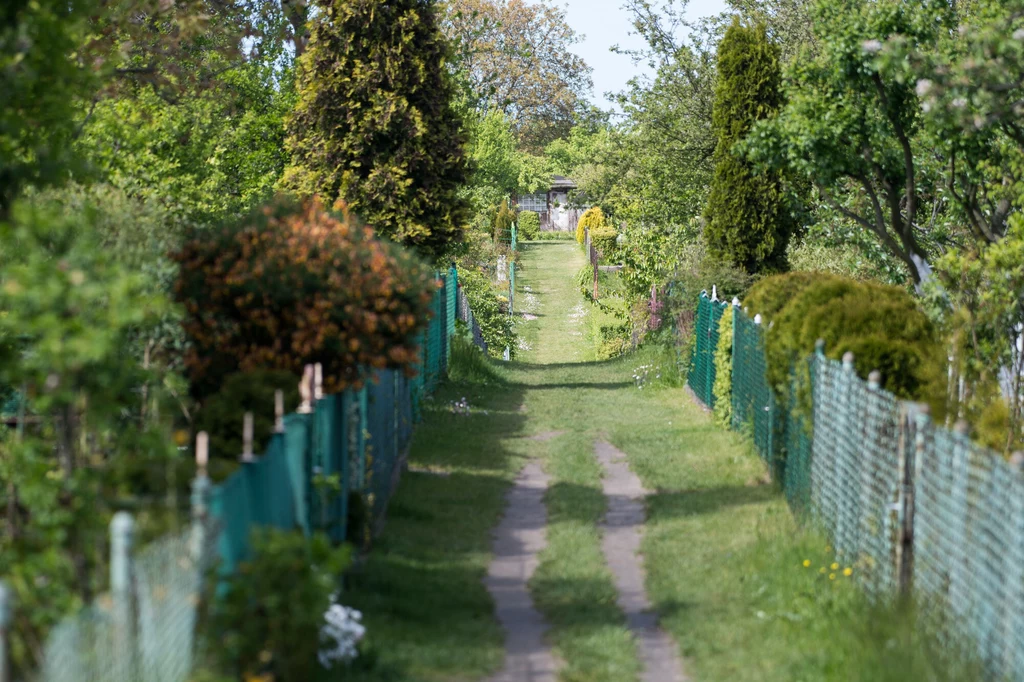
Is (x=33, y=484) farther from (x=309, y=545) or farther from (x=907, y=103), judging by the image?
(x=907, y=103)

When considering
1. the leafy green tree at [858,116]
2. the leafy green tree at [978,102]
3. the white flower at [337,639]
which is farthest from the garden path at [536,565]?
the leafy green tree at [858,116]

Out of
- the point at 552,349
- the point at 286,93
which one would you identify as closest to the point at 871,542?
the point at 286,93

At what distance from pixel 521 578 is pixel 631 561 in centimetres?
106

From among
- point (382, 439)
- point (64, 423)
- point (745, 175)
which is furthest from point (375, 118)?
point (64, 423)

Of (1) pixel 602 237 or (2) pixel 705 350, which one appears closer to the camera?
(2) pixel 705 350

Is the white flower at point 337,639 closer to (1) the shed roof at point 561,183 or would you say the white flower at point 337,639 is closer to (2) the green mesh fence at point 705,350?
(2) the green mesh fence at point 705,350

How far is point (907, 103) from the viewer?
647 inches

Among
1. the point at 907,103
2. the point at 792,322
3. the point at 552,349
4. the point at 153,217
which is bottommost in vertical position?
the point at 552,349

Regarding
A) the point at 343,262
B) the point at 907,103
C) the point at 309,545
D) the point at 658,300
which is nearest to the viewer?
the point at 309,545

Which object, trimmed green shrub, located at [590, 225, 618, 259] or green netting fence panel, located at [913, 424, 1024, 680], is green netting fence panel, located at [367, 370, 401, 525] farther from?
trimmed green shrub, located at [590, 225, 618, 259]

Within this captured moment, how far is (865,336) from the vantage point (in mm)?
10539

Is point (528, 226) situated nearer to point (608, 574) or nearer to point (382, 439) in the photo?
point (382, 439)

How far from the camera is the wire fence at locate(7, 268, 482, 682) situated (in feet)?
14.0

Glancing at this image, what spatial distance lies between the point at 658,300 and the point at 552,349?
29.0ft
